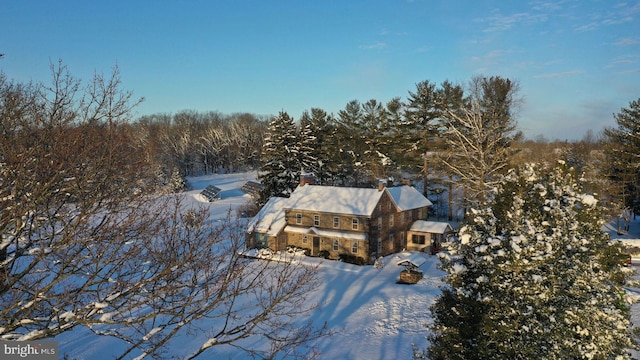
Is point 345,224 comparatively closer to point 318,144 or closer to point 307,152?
point 307,152

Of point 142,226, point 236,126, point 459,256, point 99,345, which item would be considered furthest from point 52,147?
point 236,126

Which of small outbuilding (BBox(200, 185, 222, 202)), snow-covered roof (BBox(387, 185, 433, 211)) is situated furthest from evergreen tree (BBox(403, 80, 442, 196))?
small outbuilding (BBox(200, 185, 222, 202))

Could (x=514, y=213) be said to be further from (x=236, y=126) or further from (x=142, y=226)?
(x=236, y=126)

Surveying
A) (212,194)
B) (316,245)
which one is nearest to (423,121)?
(316,245)

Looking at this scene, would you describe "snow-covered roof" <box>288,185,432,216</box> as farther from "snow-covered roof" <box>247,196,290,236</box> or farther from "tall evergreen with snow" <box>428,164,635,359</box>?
"tall evergreen with snow" <box>428,164,635,359</box>

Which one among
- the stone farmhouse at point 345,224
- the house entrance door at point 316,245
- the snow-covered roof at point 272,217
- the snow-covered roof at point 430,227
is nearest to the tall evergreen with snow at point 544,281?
the stone farmhouse at point 345,224

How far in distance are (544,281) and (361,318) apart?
14.5 m

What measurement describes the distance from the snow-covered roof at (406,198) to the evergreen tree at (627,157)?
18.8 meters

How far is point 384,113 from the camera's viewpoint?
50.5 metres

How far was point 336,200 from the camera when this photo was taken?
3619cm

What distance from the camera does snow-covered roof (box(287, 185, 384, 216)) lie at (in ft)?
114

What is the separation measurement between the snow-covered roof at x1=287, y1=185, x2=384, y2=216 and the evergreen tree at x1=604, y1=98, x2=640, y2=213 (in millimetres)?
24568

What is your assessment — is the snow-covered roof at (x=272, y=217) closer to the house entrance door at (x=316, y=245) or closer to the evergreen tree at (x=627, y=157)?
the house entrance door at (x=316, y=245)

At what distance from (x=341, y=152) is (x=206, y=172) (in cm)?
5523
